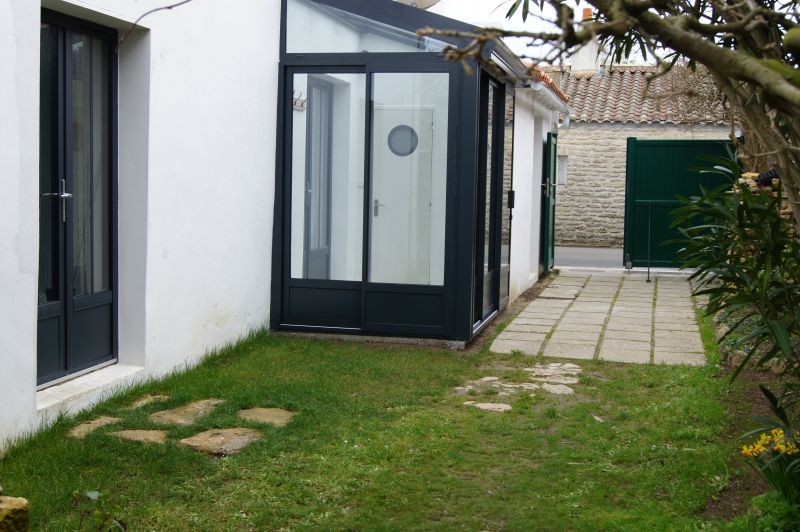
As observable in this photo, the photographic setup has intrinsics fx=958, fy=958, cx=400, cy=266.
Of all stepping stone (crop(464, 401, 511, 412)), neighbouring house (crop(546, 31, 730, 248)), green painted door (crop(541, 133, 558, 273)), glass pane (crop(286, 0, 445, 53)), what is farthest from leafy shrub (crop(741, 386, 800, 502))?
neighbouring house (crop(546, 31, 730, 248))

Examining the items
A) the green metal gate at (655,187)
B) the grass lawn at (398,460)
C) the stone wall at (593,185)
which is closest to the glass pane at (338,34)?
the grass lawn at (398,460)

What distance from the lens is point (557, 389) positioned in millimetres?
7410

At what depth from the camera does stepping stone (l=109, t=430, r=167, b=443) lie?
18.3 feet

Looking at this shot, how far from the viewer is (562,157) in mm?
23016

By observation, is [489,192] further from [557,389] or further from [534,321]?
[557,389]

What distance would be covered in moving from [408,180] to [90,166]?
10.6 feet

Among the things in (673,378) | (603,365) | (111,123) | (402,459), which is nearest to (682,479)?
(402,459)

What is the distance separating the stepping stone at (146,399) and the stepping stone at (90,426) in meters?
0.31

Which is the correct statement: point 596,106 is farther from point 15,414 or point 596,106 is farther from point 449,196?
point 15,414

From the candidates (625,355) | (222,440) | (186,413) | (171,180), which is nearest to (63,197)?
(171,180)

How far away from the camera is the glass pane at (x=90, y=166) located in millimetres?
6477

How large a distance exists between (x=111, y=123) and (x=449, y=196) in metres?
3.21

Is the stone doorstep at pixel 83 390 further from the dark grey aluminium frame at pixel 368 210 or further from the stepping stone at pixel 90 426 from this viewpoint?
the dark grey aluminium frame at pixel 368 210

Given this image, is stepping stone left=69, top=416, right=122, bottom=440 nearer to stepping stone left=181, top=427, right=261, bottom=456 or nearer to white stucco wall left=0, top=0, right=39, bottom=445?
white stucco wall left=0, top=0, right=39, bottom=445
